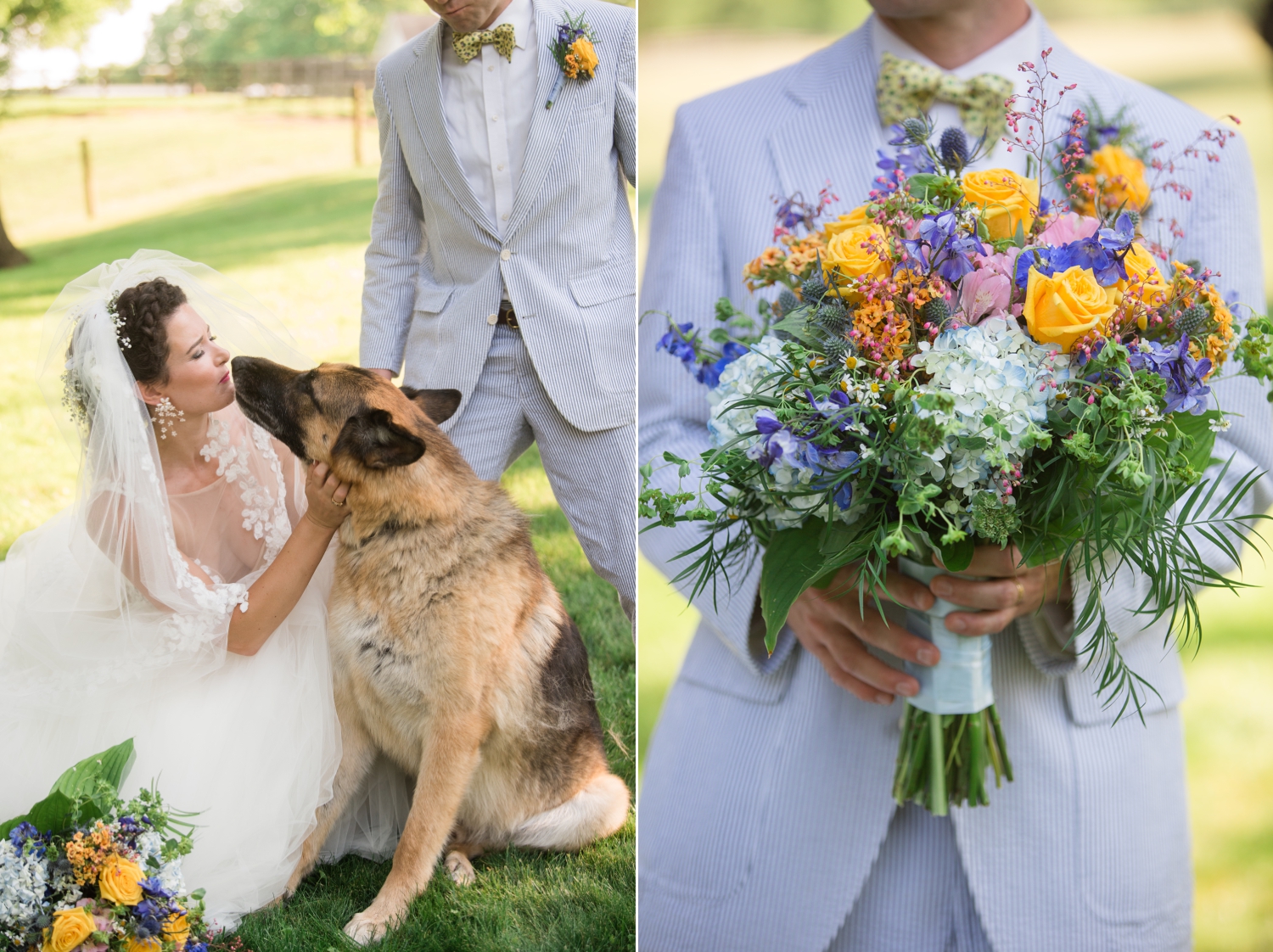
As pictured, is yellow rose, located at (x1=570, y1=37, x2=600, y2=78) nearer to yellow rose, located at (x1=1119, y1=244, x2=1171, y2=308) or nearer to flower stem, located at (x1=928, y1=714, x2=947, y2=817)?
yellow rose, located at (x1=1119, y1=244, x2=1171, y2=308)

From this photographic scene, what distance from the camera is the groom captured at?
2.21 meters

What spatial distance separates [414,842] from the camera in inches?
88.8

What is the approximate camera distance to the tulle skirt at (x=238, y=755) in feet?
6.85

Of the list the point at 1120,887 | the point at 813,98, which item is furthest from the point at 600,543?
the point at 1120,887

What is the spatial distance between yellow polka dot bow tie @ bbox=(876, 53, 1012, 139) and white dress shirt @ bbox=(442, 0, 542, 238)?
75cm

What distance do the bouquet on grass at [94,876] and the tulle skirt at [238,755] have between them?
64mm

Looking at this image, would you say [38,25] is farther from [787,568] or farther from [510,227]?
[787,568]

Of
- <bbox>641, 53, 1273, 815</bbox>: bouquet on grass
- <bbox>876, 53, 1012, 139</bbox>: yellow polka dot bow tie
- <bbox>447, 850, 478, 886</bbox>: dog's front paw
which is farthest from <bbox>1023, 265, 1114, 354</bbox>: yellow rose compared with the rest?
<bbox>447, 850, 478, 886</bbox>: dog's front paw

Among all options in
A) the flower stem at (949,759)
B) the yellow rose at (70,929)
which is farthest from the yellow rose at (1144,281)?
the yellow rose at (70,929)

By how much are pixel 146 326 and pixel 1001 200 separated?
1.64 metres

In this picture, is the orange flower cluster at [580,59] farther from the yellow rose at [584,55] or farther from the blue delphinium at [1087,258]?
the blue delphinium at [1087,258]

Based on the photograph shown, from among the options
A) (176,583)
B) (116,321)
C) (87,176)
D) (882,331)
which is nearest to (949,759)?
(882,331)

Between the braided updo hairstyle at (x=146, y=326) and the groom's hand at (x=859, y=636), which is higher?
the braided updo hairstyle at (x=146, y=326)

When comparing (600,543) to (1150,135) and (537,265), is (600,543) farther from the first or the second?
(1150,135)
